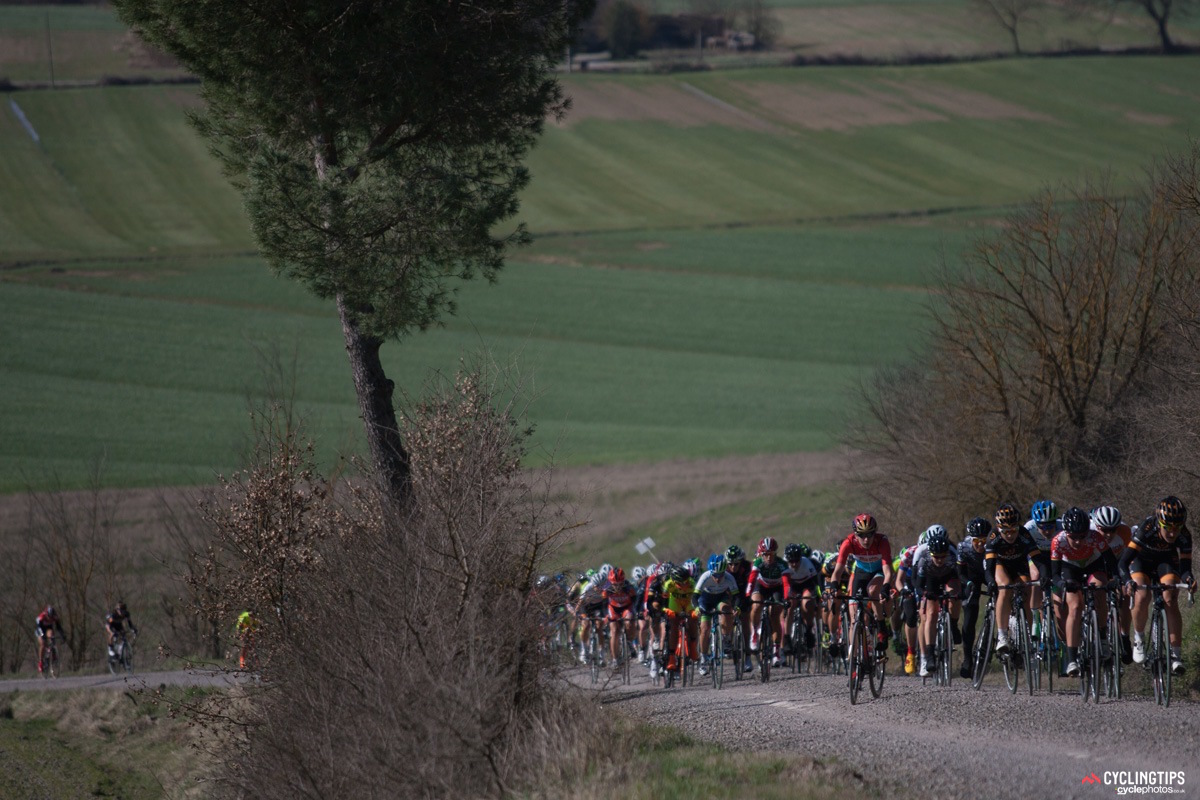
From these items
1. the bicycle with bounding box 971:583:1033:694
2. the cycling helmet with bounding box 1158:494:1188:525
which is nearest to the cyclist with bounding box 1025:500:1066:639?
the bicycle with bounding box 971:583:1033:694

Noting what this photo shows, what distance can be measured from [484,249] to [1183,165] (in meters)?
12.0

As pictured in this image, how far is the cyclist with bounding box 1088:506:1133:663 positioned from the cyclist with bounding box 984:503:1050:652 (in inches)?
31.3

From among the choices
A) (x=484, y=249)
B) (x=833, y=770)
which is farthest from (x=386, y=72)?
(x=833, y=770)

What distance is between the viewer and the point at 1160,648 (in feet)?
38.7

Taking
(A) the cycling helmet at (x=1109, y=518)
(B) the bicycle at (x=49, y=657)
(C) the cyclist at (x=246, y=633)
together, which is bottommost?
(B) the bicycle at (x=49, y=657)

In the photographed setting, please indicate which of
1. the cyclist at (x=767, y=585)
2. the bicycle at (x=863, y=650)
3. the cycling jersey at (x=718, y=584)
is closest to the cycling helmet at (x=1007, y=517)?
the bicycle at (x=863, y=650)

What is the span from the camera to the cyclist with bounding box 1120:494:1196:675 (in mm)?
11773

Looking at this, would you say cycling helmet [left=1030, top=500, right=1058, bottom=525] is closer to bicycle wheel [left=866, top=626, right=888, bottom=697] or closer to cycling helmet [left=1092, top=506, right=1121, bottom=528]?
cycling helmet [left=1092, top=506, right=1121, bottom=528]

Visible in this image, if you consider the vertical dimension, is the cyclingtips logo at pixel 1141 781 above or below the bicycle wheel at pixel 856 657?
above

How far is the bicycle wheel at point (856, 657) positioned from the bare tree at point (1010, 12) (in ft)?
308

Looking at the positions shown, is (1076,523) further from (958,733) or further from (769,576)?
(769,576)

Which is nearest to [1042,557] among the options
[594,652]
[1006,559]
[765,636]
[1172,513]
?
[1006,559]

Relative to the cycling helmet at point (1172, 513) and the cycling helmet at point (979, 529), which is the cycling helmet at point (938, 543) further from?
the cycling helmet at point (1172, 513)

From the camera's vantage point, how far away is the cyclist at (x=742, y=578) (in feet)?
56.1
